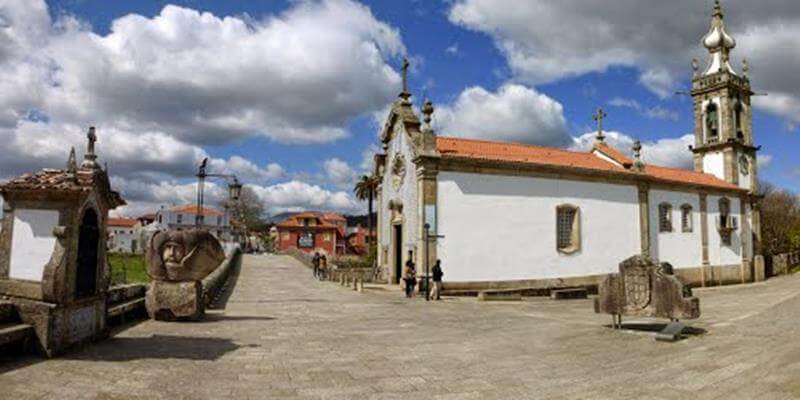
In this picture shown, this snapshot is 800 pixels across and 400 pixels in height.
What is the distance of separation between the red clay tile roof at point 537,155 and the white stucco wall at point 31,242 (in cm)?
1579

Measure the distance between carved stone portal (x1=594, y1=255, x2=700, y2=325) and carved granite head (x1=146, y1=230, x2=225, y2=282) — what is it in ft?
27.4

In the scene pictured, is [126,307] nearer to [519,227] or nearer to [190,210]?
[519,227]

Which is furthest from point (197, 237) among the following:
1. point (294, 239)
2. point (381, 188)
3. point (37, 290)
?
point (294, 239)

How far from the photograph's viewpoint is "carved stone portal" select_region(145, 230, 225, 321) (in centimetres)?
1201

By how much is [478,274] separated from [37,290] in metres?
16.9

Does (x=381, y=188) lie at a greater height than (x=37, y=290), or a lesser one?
greater

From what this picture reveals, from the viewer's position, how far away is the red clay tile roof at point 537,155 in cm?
2366

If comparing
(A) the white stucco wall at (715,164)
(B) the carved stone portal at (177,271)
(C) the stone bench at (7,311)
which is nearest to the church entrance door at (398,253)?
(B) the carved stone portal at (177,271)

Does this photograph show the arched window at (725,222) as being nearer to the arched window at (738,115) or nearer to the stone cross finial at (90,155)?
the arched window at (738,115)

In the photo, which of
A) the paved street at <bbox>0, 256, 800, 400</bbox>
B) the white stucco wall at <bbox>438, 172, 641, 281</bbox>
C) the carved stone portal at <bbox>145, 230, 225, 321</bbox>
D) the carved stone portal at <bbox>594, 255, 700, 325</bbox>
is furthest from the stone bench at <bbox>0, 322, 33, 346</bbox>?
the white stucco wall at <bbox>438, 172, 641, 281</bbox>

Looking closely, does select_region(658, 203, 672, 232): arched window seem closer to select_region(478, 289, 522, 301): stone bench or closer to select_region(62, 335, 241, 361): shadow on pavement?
select_region(478, 289, 522, 301): stone bench

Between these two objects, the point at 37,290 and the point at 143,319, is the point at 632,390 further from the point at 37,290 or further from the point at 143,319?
the point at 143,319

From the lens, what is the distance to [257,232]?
9581cm

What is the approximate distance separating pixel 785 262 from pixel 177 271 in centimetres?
4391
